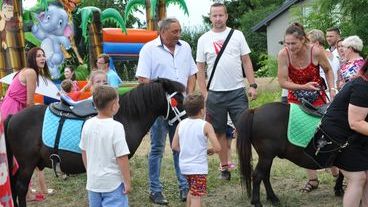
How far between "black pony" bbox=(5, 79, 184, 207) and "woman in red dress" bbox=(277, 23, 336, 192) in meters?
1.08

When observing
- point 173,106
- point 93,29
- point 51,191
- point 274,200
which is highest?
point 93,29

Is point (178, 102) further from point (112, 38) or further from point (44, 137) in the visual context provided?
point (112, 38)

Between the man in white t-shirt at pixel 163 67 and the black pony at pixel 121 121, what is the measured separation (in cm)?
34

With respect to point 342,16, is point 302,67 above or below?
below

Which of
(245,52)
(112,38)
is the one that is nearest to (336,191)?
(245,52)

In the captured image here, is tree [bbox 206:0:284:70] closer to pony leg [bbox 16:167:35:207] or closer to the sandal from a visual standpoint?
the sandal

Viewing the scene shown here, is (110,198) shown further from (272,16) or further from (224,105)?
(272,16)

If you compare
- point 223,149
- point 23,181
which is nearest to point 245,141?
point 223,149

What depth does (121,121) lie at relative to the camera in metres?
4.73

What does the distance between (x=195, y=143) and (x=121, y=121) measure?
826 mm

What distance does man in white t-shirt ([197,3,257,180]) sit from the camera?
19.0 feet

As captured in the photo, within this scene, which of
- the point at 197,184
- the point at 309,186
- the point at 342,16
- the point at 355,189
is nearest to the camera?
the point at 355,189

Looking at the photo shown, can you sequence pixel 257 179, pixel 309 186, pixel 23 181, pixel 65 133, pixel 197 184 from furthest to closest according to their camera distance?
pixel 309 186 < pixel 257 179 < pixel 23 181 < pixel 65 133 < pixel 197 184

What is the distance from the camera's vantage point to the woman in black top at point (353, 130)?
12.2 ft
